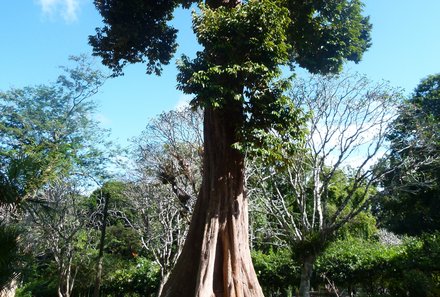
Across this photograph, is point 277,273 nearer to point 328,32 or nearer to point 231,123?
point 231,123

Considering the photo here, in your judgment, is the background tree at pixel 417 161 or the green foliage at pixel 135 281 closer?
the background tree at pixel 417 161

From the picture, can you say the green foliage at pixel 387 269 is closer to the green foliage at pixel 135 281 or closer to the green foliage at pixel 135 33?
the green foliage at pixel 135 281

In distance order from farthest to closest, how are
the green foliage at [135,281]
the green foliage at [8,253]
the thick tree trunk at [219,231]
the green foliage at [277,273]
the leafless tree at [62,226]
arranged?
the green foliage at [135,281]
the leafless tree at [62,226]
the green foliage at [277,273]
the thick tree trunk at [219,231]
the green foliage at [8,253]

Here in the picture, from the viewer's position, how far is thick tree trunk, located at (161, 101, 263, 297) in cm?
692

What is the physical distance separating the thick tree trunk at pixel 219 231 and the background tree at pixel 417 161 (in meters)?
6.54

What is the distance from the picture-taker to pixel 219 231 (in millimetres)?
7367

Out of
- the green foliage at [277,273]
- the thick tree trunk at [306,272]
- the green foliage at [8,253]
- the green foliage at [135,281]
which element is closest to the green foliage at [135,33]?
the green foliage at [8,253]

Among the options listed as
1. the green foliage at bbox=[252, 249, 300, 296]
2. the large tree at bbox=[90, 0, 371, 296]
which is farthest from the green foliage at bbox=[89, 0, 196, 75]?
the green foliage at bbox=[252, 249, 300, 296]

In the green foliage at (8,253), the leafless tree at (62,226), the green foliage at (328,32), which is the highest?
the green foliage at (328,32)

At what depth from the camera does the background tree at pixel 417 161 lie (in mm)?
13039

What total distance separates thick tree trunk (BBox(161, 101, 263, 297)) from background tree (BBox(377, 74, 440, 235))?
6543 millimetres

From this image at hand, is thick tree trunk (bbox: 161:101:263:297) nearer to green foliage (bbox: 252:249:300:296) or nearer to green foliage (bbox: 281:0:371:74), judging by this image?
green foliage (bbox: 281:0:371:74)

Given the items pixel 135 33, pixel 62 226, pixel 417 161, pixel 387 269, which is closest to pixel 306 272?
pixel 387 269

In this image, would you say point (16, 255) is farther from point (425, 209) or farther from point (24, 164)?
point (425, 209)
